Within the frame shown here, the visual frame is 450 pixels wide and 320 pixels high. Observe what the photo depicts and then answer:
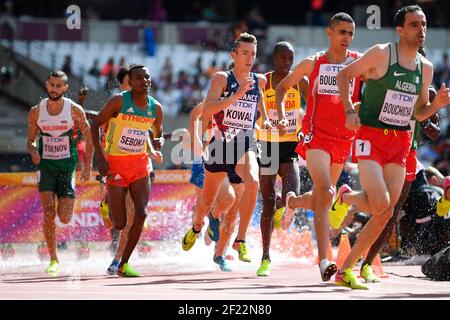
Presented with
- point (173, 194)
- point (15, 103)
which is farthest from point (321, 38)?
point (173, 194)

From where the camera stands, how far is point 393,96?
33.6 ft

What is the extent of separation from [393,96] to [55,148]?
503 centimetres

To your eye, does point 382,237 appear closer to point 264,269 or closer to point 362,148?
point 362,148

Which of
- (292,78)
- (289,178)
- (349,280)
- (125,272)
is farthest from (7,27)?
(349,280)

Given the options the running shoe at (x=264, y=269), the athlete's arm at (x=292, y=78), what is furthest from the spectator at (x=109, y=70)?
the athlete's arm at (x=292, y=78)

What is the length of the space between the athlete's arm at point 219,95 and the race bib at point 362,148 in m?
2.01

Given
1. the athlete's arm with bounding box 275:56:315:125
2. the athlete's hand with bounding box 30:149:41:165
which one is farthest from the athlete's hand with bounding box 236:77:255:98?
the athlete's hand with bounding box 30:149:41:165

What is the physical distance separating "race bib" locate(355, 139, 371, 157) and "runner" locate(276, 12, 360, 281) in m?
0.57

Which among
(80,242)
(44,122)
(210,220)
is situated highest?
(44,122)

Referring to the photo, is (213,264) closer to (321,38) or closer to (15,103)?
(15,103)

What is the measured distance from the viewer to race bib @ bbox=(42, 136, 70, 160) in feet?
45.5

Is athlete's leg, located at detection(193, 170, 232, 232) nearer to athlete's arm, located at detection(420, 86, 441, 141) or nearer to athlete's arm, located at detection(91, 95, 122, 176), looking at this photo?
athlete's arm, located at detection(91, 95, 122, 176)

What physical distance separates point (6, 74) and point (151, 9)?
5861mm

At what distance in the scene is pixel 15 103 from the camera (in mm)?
26531
